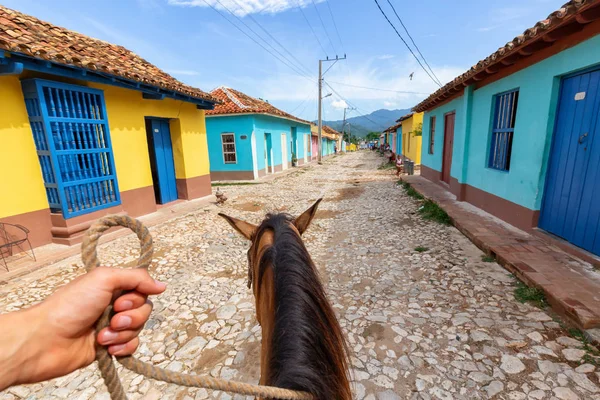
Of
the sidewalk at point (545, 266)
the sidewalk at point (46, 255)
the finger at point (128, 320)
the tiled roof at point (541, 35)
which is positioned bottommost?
the sidewalk at point (46, 255)

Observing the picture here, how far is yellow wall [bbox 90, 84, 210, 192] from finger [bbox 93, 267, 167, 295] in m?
6.70

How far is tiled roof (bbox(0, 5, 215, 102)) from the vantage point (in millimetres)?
4182

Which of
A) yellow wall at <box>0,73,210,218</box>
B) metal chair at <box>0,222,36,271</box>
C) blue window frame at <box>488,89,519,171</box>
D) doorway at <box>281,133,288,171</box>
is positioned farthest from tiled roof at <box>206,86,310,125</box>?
blue window frame at <box>488,89,519,171</box>

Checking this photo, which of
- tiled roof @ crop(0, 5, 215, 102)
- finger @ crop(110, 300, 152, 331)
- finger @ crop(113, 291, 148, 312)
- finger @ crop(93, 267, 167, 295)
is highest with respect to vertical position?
tiled roof @ crop(0, 5, 215, 102)

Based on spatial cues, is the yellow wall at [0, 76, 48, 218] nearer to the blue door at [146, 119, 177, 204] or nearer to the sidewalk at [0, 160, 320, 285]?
the sidewalk at [0, 160, 320, 285]

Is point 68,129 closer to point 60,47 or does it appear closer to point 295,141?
point 60,47

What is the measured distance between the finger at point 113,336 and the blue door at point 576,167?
5.04 metres

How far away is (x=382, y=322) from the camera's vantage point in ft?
9.63

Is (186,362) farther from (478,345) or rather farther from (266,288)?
(478,345)

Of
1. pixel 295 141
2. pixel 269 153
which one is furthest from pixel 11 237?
pixel 295 141

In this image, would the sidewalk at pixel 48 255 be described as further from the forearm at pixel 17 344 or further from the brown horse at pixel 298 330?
the brown horse at pixel 298 330

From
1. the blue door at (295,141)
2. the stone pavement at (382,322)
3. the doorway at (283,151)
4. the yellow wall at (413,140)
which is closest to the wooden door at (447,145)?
the stone pavement at (382,322)

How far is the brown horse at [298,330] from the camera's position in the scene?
0.89 m

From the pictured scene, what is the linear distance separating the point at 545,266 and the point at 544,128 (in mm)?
2244
